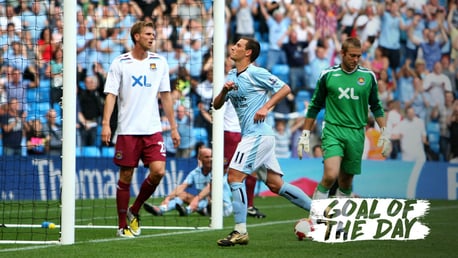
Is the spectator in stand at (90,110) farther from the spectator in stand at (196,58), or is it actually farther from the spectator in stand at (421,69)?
the spectator in stand at (421,69)

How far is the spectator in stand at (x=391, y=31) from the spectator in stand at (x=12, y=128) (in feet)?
30.0

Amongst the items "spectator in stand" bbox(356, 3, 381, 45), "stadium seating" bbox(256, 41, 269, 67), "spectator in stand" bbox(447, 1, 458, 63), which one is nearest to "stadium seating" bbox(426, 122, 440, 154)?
"spectator in stand" bbox(447, 1, 458, 63)

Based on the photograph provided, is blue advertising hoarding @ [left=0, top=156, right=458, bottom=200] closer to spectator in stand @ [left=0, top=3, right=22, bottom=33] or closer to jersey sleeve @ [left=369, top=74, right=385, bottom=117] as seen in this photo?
spectator in stand @ [left=0, top=3, right=22, bottom=33]

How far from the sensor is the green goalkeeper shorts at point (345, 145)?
39.5 feet

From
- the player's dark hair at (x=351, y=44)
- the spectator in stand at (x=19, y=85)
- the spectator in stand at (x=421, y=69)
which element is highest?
the player's dark hair at (x=351, y=44)

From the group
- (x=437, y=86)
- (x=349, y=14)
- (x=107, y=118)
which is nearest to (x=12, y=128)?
(x=349, y=14)

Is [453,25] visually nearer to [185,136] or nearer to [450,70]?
[450,70]

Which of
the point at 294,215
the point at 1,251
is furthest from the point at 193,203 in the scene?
the point at 1,251

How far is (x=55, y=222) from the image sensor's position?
1552cm

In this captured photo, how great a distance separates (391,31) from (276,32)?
2911mm

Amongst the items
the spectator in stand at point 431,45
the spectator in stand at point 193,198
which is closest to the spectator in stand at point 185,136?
the spectator in stand at point 193,198

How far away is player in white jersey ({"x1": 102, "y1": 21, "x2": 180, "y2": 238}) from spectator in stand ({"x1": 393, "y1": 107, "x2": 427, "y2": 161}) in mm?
12506

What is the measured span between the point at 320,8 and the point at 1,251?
16471 mm

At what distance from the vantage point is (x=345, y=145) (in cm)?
1210
